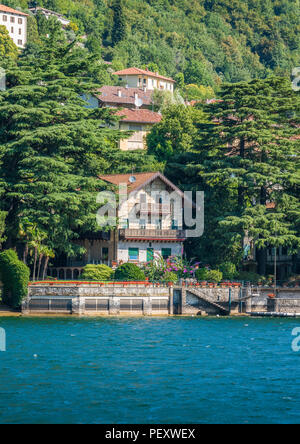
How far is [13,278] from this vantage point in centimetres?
7131

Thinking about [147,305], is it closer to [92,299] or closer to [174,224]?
[92,299]

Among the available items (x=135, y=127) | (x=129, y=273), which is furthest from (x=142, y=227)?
(x=135, y=127)

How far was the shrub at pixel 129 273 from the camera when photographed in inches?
2960

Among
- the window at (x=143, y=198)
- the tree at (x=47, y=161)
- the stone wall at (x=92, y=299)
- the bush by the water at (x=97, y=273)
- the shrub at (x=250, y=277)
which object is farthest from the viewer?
the window at (x=143, y=198)

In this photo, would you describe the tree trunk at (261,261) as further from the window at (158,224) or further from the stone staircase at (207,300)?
the stone staircase at (207,300)

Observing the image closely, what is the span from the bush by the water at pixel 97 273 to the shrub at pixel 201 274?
788 centimetres

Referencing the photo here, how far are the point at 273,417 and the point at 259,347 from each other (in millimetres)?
20123

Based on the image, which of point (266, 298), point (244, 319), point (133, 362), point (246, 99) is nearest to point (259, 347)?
point (133, 362)

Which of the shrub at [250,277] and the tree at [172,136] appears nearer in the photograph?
the shrub at [250,277]

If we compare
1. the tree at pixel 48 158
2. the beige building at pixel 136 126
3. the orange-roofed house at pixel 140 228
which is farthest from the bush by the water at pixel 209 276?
the beige building at pixel 136 126

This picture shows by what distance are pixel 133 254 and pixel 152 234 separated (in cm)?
265

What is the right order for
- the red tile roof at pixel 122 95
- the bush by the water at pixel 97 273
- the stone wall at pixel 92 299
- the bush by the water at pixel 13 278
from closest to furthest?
1. the bush by the water at pixel 13 278
2. the stone wall at pixel 92 299
3. the bush by the water at pixel 97 273
4. the red tile roof at pixel 122 95

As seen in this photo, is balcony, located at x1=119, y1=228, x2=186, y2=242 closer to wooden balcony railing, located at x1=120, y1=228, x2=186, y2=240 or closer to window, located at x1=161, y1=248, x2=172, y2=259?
wooden balcony railing, located at x1=120, y1=228, x2=186, y2=240

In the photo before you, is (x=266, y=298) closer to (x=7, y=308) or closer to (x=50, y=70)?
(x=7, y=308)
